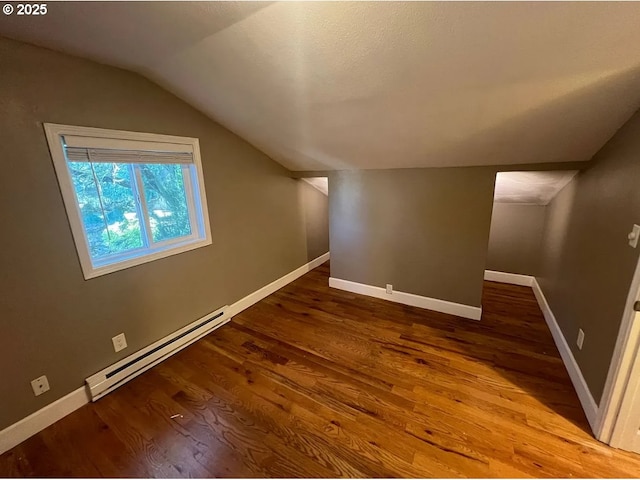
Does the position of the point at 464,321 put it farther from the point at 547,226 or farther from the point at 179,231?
the point at 179,231

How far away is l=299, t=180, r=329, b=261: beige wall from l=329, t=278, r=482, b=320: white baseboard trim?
846 millimetres

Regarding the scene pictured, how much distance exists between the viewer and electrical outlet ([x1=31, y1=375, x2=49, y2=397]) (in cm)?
160

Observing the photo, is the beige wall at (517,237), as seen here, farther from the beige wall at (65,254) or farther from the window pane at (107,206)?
the window pane at (107,206)

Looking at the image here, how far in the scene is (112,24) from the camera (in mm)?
1317

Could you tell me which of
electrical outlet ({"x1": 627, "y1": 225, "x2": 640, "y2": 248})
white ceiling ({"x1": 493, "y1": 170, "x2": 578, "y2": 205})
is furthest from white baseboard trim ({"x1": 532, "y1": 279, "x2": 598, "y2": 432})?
white ceiling ({"x1": 493, "y1": 170, "x2": 578, "y2": 205})

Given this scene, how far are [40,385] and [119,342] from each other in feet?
1.43

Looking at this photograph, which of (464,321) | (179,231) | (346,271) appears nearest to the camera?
(179,231)

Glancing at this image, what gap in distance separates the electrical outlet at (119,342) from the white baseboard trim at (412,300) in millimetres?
2261

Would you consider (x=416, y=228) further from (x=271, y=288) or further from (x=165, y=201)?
(x=165, y=201)

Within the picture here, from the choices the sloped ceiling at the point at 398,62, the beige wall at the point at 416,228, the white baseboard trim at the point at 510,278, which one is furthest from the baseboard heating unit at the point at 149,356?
the white baseboard trim at the point at 510,278

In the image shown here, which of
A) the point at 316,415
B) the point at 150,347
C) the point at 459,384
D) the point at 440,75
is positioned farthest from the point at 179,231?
the point at 459,384

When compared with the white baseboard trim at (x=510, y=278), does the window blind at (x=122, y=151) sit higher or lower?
higher

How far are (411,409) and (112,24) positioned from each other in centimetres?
278

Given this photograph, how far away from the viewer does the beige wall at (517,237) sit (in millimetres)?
3203
